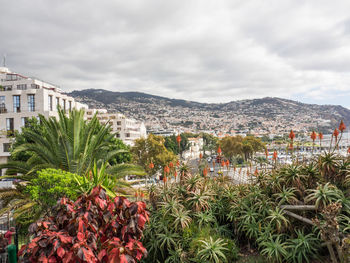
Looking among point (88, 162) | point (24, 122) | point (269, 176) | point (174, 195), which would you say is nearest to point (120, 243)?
point (174, 195)

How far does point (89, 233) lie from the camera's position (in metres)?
3.63

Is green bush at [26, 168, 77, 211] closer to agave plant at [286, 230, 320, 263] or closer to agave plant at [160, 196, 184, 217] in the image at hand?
agave plant at [160, 196, 184, 217]

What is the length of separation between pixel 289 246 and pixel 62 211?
4.23 metres

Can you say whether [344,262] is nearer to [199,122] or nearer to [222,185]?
[222,185]

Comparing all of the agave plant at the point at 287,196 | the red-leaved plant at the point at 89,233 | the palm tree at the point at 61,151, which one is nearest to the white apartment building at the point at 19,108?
the palm tree at the point at 61,151

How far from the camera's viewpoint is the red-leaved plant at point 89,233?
3377 millimetres

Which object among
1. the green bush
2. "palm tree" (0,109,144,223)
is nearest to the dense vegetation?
the green bush

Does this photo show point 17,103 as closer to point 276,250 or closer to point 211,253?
point 211,253

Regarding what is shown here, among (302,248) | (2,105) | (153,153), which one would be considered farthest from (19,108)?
(302,248)

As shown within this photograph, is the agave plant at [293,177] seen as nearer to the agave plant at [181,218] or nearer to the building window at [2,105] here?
the agave plant at [181,218]

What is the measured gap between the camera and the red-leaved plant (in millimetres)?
3377

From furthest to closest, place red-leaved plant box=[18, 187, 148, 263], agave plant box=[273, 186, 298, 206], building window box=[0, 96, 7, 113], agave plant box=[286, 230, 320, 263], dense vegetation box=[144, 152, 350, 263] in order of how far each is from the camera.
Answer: building window box=[0, 96, 7, 113] → agave plant box=[273, 186, 298, 206] → dense vegetation box=[144, 152, 350, 263] → agave plant box=[286, 230, 320, 263] → red-leaved plant box=[18, 187, 148, 263]

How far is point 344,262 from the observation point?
3996 millimetres

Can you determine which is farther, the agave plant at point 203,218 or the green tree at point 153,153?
the green tree at point 153,153
